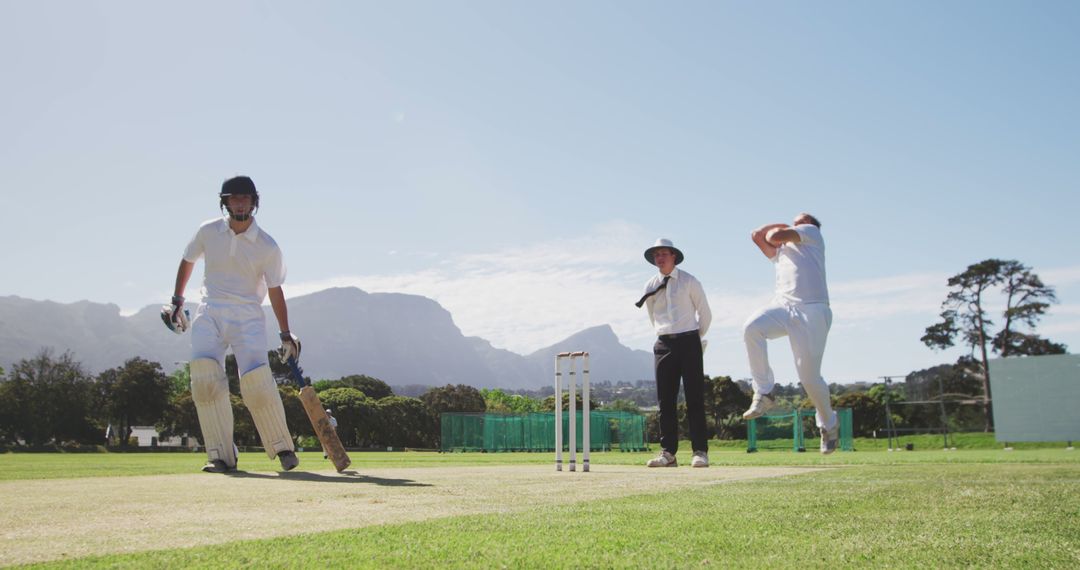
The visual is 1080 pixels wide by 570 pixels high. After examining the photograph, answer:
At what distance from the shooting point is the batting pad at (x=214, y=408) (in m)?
7.91

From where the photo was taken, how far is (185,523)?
3707 millimetres

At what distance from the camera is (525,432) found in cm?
4328

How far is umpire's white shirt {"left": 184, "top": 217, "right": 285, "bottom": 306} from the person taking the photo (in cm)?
800

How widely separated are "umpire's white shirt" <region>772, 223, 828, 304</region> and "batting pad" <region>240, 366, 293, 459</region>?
476 centimetres

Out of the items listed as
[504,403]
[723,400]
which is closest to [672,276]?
[723,400]

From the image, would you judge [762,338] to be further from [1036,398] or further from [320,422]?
[1036,398]

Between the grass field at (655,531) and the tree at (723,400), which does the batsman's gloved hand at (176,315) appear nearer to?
the grass field at (655,531)

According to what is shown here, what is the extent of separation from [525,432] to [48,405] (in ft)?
124

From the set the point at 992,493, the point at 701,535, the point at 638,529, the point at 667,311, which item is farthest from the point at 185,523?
the point at 667,311

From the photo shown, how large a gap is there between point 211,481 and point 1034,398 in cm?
4075

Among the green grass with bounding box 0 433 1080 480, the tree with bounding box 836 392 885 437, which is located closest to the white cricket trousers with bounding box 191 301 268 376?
the green grass with bounding box 0 433 1080 480

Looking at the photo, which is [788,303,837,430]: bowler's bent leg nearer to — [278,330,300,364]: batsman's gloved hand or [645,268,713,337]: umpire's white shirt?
[645,268,713,337]: umpire's white shirt

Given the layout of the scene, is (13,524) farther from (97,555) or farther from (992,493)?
(992,493)

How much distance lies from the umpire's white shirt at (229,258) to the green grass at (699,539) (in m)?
4.66
